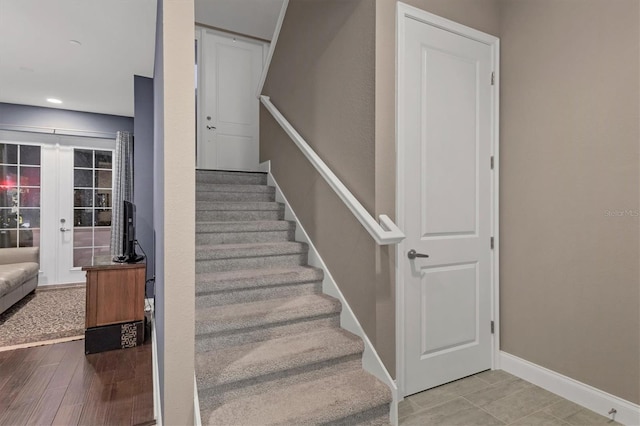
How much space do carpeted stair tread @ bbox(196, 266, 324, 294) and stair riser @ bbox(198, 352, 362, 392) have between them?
24.8 inches

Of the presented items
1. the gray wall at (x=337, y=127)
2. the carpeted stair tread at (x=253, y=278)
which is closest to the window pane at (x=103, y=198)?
the gray wall at (x=337, y=127)

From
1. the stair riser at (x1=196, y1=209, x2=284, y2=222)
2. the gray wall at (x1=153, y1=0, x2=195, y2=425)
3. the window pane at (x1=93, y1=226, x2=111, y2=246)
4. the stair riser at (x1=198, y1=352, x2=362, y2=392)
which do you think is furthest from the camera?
the window pane at (x1=93, y1=226, x2=111, y2=246)

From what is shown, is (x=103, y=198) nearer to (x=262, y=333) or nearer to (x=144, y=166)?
(x=144, y=166)

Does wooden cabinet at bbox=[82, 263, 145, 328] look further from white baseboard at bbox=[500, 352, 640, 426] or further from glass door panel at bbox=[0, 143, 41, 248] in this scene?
glass door panel at bbox=[0, 143, 41, 248]

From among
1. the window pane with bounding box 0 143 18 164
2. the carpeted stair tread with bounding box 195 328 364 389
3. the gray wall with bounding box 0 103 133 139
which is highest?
the gray wall with bounding box 0 103 133 139

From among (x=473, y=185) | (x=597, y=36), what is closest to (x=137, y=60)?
(x=473, y=185)

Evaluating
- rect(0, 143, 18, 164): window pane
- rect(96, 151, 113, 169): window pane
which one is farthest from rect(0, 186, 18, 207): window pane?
rect(96, 151, 113, 169): window pane

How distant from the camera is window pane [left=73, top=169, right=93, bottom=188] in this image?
5383mm

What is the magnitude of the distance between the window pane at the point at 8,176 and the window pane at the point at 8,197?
9cm

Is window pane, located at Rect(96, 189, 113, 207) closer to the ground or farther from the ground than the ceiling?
closer to the ground

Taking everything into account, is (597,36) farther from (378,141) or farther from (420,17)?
(378,141)

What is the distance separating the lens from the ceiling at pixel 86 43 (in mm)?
2779

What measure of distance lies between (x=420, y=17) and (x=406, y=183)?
102 centimetres

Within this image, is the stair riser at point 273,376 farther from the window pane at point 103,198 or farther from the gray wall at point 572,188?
the window pane at point 103,198
